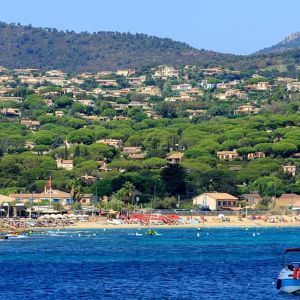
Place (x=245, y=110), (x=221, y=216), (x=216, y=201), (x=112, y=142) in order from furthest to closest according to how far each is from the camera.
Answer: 1. (x=245, y=110)
2. (x=112, y=142)
3. (x=216, y=201)
4. (x=221, y=216)

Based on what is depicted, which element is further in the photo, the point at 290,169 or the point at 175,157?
the point at 175,157

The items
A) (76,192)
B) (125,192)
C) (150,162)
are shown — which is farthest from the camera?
(150,162)

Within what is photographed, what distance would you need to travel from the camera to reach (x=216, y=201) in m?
120

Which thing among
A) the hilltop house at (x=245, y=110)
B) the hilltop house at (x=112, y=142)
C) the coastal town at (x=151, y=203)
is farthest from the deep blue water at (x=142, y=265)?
the hilltop house at (x=245, y=110)

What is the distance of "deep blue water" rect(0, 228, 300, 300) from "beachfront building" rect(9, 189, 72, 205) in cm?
1788

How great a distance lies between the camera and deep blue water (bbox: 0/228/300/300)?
5597cm

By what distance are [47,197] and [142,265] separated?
5122cm

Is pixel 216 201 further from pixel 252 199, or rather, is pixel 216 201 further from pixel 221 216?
pixel 252 199

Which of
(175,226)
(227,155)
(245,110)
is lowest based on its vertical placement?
(175,226)

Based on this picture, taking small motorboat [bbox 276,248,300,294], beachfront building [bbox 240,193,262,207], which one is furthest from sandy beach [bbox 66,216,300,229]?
small motorboat [bbox 276,248,300,294]

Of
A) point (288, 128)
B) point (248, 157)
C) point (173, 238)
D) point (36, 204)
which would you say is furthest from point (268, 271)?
point (288, 128)

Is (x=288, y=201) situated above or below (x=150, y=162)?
below

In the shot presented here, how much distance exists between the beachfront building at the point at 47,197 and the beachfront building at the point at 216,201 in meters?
11.2

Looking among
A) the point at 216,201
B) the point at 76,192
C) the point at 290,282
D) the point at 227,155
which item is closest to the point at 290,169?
the point at 227,155
